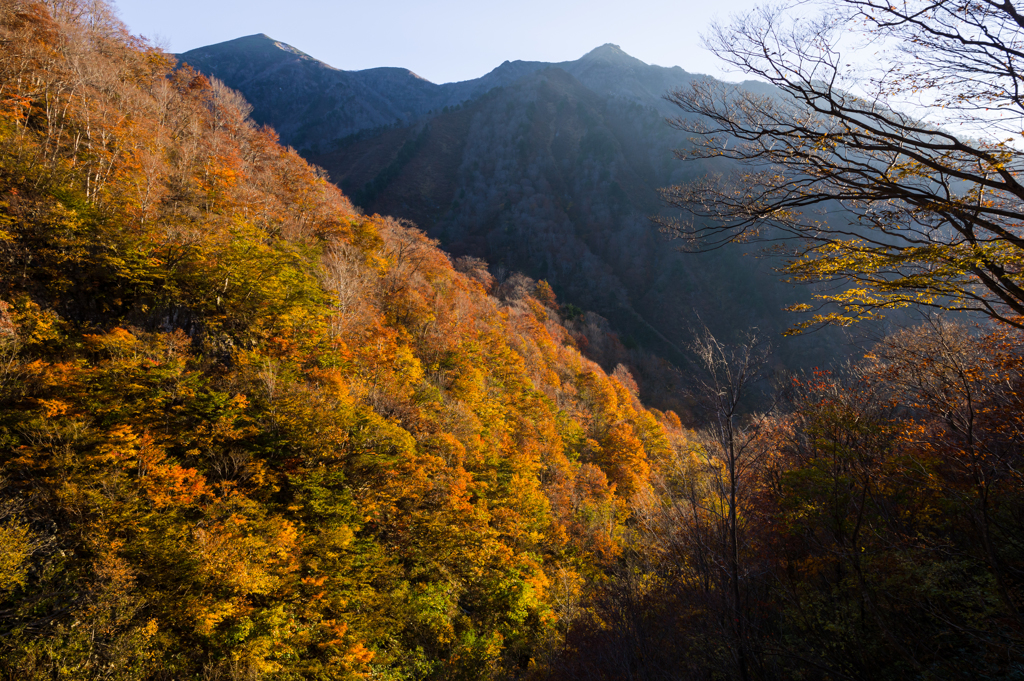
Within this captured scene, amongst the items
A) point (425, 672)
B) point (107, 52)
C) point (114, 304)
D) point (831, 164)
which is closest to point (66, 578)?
point (114, 304)

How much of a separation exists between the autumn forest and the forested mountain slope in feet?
0.34

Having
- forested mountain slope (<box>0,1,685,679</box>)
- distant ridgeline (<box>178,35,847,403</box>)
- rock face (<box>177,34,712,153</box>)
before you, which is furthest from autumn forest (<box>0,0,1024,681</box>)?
rock face (<box>177,34,712,153</box>)

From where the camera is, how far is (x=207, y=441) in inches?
512

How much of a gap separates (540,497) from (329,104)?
219m

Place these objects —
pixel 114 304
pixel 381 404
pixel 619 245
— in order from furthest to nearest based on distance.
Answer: pixel 619 245 < pixel 381 404 < pixel 114 304

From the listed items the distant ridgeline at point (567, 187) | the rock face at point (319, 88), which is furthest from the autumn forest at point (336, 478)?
the rock face at point (319, 88)

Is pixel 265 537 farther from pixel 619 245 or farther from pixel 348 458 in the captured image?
pixel 619 245

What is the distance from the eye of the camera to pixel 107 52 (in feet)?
76.3

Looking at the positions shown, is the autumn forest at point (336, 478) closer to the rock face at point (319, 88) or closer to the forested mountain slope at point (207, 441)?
the forested mountain slope at point (207, 441)

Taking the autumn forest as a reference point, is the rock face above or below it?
above

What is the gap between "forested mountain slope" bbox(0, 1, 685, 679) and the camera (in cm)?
Result: 1075

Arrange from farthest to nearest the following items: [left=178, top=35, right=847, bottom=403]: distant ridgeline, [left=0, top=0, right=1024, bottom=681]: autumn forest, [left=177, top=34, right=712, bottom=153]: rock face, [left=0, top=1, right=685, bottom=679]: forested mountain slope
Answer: [left=177, top=34, right=712, bottom=153]: rock face, [left=178, top=35, right=847, bottom=403]: distant ridgeline, [left=0, top=1, right=685, bottom=679]: forested mountain slope, [left=0, top=0, right=1024, bottom=681]: autumn forest

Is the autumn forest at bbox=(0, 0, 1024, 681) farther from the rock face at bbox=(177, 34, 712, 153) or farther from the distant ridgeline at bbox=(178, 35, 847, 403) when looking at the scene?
the rock face at bbox=(177, 34, 712, 153)

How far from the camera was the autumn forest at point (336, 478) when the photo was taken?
7.70 meters
